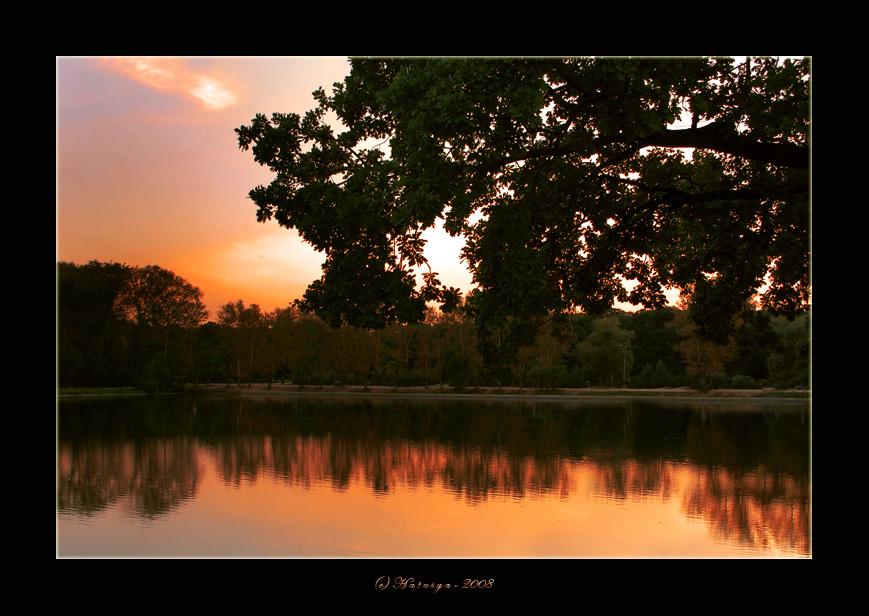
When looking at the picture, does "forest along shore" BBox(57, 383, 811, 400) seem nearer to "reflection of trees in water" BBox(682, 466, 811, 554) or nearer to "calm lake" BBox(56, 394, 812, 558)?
"calm lake" BBox(56, 394, 812, 558)

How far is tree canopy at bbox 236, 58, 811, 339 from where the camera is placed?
9.18 metres

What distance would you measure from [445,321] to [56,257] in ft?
188

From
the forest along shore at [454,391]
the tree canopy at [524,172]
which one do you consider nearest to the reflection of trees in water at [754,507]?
the tree canopy at [524,172]

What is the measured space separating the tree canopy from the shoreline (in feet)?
124

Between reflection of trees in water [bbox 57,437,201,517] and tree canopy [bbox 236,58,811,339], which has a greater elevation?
tree canopy [bbox 236,58,811,339]

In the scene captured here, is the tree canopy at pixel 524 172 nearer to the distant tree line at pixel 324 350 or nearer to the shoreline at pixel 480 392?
the distant tree line at pixel 324 350

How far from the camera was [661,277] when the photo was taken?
1576 centimetres

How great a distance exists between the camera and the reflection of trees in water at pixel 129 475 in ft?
46.7

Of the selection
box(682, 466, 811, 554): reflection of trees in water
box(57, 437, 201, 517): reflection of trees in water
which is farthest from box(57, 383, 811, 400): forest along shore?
box(682, 466, 811, 554): reflection of trees in water

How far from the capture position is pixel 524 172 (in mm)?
12367

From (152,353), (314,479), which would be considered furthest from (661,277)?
(152,353)
